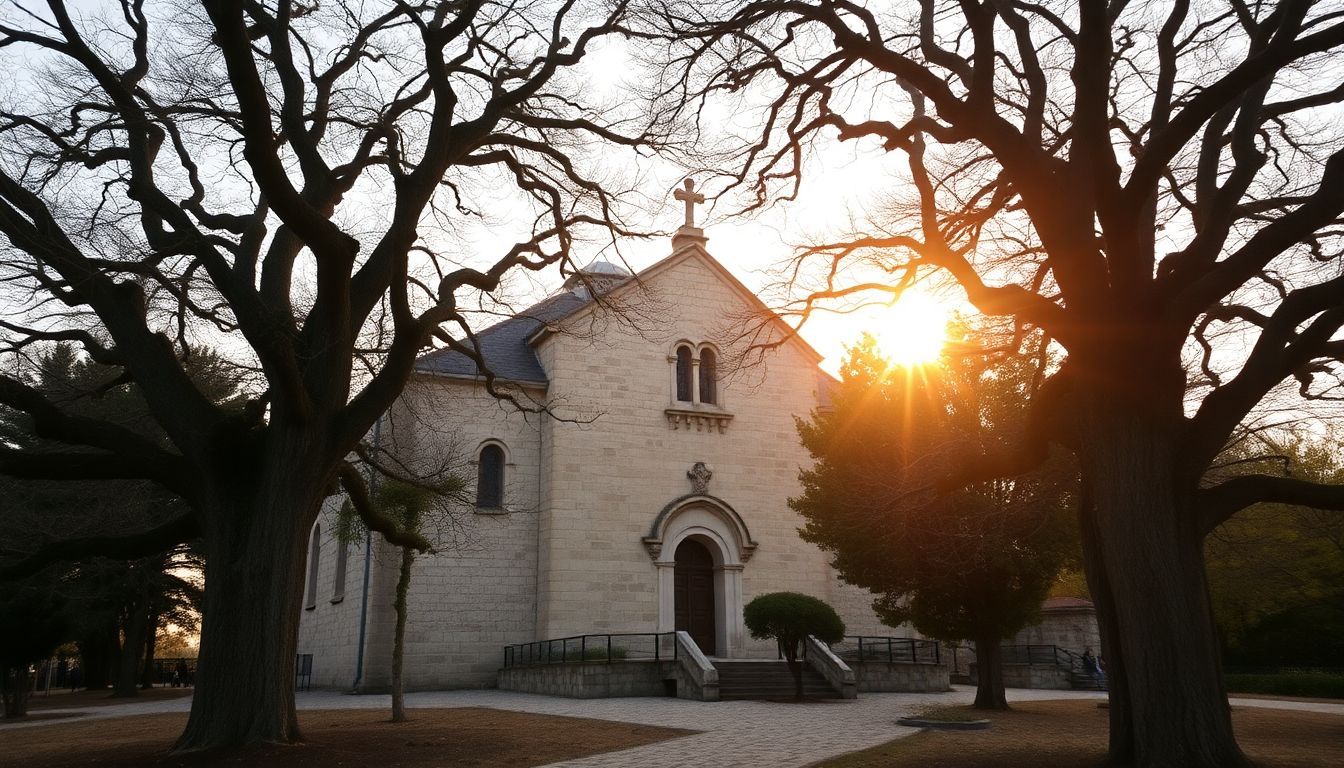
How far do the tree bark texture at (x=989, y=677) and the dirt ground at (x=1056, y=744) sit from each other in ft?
3.74

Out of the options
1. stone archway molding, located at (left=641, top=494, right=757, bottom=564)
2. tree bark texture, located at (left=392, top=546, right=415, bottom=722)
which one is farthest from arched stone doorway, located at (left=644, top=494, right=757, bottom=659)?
tree bark texture, located at (left=392, top=546, right=415, bottom=722)

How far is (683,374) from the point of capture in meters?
26.5

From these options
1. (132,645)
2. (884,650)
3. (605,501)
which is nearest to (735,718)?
(605,501)

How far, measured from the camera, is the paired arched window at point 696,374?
26266 mm

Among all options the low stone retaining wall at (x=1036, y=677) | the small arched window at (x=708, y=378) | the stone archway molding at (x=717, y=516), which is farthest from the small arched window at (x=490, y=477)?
the low stone retaining wall at (x=1036, y=677)

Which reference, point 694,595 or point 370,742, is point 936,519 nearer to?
point 370,742

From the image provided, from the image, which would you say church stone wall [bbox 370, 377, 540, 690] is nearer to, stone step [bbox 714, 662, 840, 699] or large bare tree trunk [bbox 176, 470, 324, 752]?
stone step [bbox 714, 662, 840, 699]

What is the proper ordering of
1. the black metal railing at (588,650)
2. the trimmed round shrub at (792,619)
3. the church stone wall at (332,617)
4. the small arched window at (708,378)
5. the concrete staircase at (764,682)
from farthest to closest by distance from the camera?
the small arched window at (708,378), the church stone wall at (332,617), the black metal railing at (588,650), the concrete staircase at (764,682), the trimmed round shrub at (792,619)

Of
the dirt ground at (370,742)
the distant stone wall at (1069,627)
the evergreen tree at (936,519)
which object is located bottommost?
the dirt ground at (370,742)

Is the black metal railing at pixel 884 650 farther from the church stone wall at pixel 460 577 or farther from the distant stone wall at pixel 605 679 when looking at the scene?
the church stone wall at pixel 460 577

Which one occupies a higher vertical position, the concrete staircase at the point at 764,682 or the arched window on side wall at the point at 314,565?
the arched window on side wall at the point at 314,565

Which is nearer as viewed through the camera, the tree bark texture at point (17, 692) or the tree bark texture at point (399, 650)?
the tree bark texture at point (399, 650)

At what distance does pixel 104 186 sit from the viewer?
41.8ft

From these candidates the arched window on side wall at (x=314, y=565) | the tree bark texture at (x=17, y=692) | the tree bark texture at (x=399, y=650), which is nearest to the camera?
the tree bark texture at (x=399, y=650)
